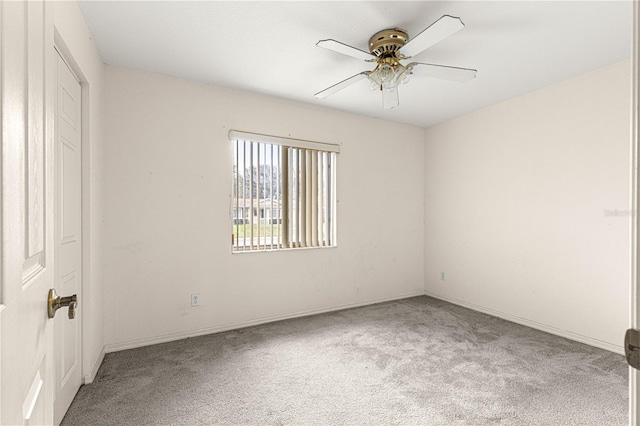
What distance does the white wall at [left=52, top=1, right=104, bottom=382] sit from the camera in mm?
1969

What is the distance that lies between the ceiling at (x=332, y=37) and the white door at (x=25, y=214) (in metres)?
1.59

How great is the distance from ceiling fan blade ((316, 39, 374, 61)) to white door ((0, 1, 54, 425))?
149cm

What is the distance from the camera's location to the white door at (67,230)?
6.06 ft

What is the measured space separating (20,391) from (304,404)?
173cm

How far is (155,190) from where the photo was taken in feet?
9.80

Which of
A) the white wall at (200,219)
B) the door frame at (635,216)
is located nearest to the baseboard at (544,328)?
the white wall at (200,219)

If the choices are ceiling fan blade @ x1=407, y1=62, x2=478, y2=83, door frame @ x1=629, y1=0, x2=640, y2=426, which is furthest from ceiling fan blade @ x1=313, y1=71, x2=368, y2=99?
door frame @ x1=629, y1=0, x2=640, y2=426

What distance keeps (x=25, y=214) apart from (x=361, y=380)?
2.24m

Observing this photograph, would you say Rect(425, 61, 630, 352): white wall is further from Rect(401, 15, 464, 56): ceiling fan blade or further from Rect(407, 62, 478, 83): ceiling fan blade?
Rect(401, 15, 464, 56): ceiling fan blade

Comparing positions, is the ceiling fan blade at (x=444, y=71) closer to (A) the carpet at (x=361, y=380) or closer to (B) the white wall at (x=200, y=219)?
(B) the white wall at (x=200, y=219)

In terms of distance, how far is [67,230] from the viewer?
2006mm

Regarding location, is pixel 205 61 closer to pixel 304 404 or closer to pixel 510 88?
pixel 304 404

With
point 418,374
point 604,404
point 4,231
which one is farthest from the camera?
point 418,374

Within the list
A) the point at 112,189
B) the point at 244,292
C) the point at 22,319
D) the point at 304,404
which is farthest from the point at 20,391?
the point at 244,292
